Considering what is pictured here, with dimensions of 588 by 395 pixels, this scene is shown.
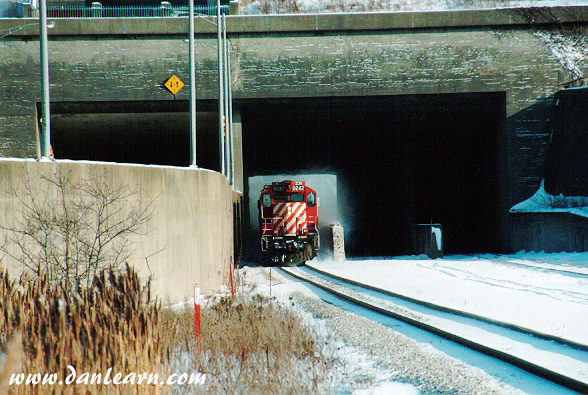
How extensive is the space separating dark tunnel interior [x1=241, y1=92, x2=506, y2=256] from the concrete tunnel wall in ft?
46.1

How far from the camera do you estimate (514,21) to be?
25625 millimetres

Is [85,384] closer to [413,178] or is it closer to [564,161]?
[564,161]

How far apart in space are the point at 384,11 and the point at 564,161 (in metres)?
12.3

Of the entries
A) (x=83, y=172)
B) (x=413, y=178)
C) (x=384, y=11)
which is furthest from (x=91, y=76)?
(x=413, y=178)

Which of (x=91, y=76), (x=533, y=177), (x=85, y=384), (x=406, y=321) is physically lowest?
(x=406, y=321)

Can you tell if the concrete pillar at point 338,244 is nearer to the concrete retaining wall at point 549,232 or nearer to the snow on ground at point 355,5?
the concrete retaining wall at point 549,232

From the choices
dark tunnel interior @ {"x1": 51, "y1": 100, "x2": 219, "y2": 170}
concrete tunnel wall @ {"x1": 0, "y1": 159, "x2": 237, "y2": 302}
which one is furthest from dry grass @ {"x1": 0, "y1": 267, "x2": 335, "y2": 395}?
A: dark tunnel interior @ {"x1": 51, "y1": 100, "x2": 219, "y2": 170}

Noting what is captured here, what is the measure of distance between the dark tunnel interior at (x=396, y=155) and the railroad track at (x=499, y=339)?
17.4m

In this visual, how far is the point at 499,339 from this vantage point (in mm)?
7645

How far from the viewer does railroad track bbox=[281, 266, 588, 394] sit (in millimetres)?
6004

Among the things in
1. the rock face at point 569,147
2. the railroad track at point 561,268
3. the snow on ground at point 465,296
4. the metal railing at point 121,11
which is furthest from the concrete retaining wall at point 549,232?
the metal railing at point 121,11

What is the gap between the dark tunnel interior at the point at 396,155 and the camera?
27.8 m

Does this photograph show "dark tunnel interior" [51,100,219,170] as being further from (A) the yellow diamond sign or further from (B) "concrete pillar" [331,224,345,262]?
(B) "concrete pillar" [331,224,345,262]

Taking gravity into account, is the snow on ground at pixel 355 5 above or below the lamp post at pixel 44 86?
above
